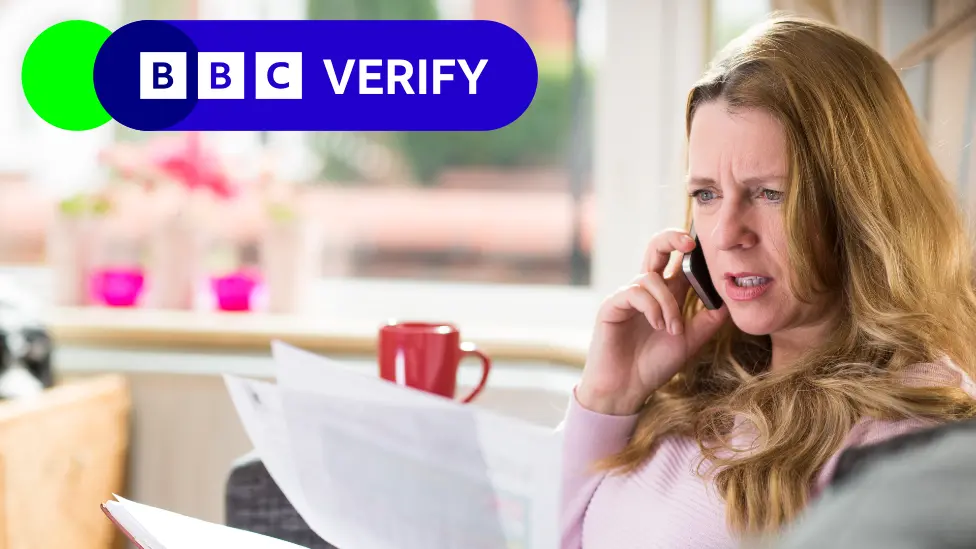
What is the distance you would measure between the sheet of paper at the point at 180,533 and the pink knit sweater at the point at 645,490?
0.36 m

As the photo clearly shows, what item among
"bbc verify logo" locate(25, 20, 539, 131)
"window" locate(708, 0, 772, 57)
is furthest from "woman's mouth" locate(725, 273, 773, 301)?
"bbc verify logo" locate(25, 20, 539, 131)

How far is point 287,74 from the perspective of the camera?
202 cm

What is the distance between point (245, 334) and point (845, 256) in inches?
51.8

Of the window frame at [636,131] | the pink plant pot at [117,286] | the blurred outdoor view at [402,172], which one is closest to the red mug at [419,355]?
the window frame at [636,131]

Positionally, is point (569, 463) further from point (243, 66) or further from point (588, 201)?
point (243, 66)

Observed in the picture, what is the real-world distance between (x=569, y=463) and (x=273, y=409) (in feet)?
1.28

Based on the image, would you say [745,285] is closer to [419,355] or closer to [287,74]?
[419,355]

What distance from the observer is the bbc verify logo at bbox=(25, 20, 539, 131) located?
2.01m

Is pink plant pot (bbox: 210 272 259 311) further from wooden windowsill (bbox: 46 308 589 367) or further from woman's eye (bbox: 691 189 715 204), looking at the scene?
woman's eye (bbox: 691 189 715 204)

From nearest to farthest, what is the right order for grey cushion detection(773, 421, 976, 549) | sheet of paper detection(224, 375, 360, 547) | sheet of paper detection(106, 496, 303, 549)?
grey cushion detection(773, 421, 976, 549), sheet of paper detection(106, 496, 303, 549), sheet of paper detection(224, 375, 360, 547)

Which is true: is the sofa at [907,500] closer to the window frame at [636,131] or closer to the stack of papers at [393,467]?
the stack of papers at [393,467]

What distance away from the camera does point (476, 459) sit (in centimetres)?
80

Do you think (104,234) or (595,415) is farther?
(104,234)

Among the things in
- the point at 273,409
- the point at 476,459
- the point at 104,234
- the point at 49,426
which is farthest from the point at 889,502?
the point at 104,234
